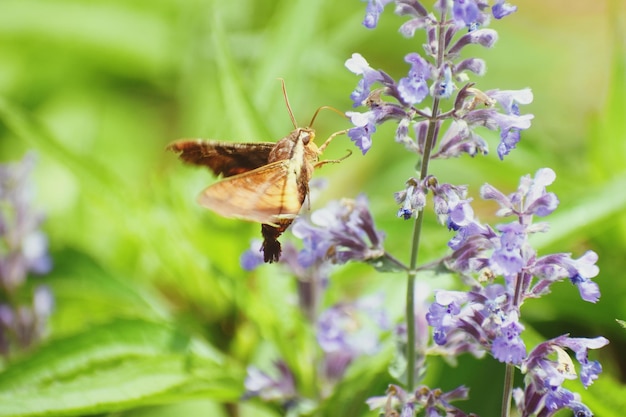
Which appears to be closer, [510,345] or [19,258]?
→ [510,345]

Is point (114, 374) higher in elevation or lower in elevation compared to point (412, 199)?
lower

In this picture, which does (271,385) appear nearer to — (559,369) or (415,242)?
(415,242)

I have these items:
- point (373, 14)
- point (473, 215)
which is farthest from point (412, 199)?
point (373, 14)

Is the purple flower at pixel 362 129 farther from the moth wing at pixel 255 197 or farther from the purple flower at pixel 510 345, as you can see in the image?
the purple flower at pixel 510 345

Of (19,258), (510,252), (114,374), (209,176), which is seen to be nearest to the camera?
(510,252)

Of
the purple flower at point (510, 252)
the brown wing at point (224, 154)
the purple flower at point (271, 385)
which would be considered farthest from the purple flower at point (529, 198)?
the purple flower at point (271, 385)

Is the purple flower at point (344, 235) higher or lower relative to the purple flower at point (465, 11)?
lower
